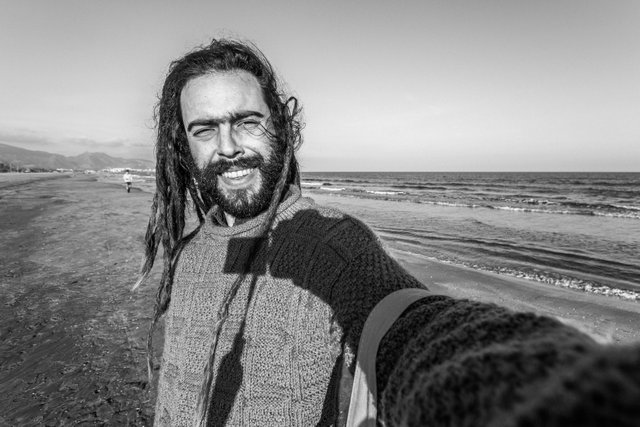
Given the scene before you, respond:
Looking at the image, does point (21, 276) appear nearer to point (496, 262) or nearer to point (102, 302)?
point (102, 302)

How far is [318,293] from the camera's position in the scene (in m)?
1.36

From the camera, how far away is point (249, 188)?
1775mm

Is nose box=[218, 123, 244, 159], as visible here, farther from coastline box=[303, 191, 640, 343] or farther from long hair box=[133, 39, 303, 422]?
coastline box=[303, 191, 640, 343]

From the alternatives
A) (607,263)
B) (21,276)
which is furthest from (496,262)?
(21,276)

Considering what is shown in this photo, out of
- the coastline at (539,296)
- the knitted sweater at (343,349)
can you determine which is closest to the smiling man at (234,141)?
the knitted sweater at (343,349)

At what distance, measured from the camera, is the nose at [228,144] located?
5.94ft

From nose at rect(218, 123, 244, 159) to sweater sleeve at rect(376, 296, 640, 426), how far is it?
134cm

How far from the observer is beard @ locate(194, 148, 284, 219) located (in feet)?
5.83

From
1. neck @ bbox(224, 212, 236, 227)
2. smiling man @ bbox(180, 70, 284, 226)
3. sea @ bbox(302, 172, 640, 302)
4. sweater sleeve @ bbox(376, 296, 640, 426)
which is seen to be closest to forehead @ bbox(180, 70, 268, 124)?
smiling man @ bbox(180, 70, 284, 226)

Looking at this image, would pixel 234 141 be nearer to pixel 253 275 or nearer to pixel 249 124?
pixel 249 124

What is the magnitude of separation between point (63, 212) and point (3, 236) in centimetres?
598

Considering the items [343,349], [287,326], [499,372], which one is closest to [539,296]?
[343,349]

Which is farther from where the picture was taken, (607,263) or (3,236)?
(3,236)

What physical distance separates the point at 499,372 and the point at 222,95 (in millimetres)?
1819
